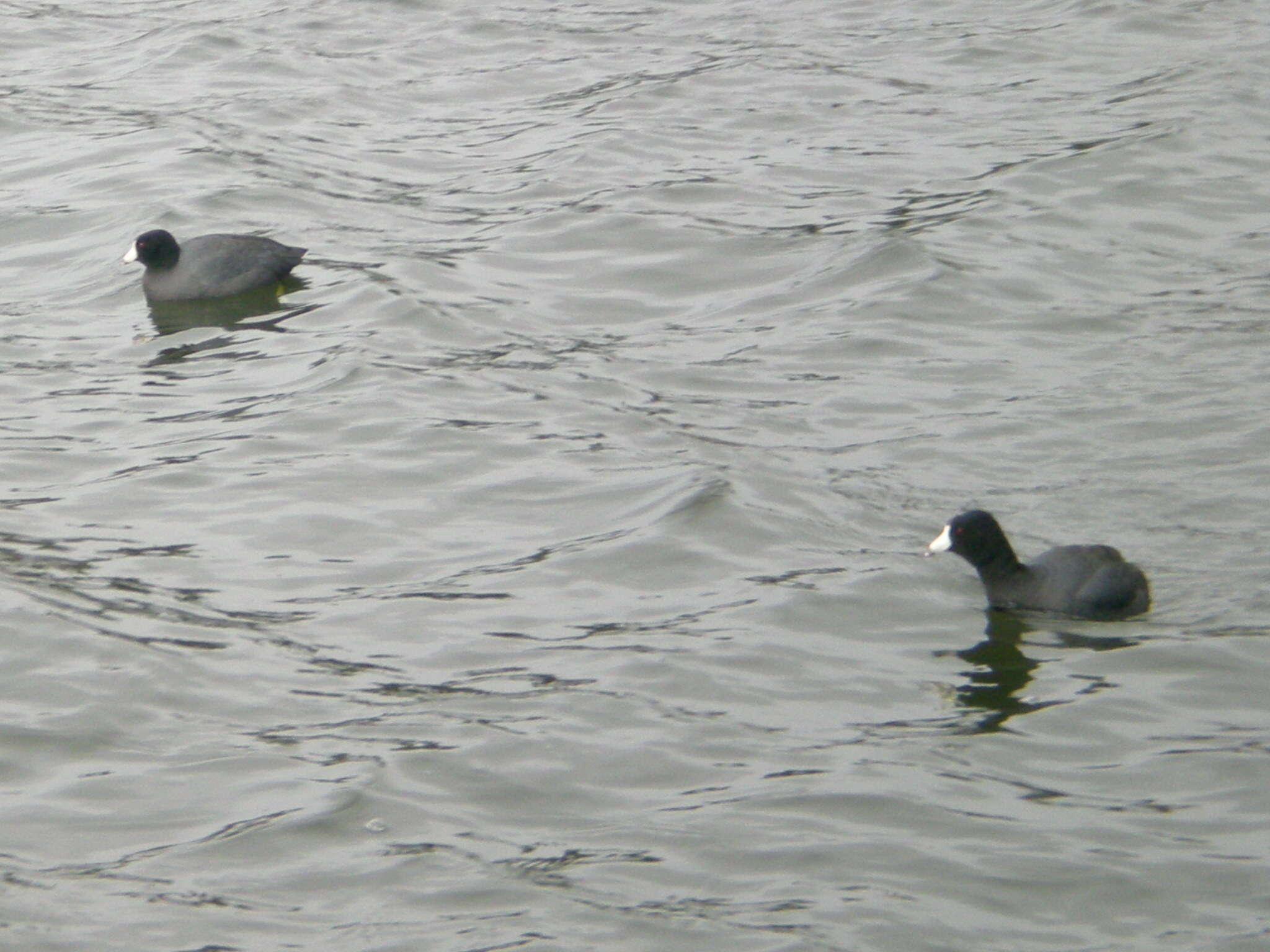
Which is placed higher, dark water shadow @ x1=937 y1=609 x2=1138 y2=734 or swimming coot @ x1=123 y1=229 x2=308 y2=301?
swimming coot @ x1=123 y1=229 x2=308 y2=301

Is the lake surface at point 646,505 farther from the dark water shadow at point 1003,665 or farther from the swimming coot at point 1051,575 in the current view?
the swimming coot at point 1051,575

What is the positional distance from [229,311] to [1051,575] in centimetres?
613

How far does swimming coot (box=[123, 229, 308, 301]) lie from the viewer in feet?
39.4

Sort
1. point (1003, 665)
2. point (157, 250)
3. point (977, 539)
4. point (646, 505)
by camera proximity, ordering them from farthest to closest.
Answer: point (157, 250) < point (646, 505) < point (977, 539) < point (1003, 665)

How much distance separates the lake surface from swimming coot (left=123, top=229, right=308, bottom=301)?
22 cm

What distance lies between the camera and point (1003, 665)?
764 centimetres

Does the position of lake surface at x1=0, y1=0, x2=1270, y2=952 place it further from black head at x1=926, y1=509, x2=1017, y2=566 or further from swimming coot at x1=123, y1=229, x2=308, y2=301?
black head at x1=926, y1=509, x2=1017, y2=566

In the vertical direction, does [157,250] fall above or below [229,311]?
above

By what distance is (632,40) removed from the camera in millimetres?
17859

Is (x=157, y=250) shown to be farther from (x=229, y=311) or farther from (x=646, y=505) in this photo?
(x=646, y=505)

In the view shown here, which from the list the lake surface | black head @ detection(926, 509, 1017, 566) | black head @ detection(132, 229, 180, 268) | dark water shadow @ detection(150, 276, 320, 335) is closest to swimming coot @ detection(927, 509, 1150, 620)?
black head @ detection(926, 509, 1017, 566)

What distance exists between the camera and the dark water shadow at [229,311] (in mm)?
11875

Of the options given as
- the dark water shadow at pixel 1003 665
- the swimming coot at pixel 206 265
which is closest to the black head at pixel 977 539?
the dark water shadow at pixel 1003 665

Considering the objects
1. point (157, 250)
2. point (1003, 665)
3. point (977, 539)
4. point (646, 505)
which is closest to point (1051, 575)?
point (977, 539)
